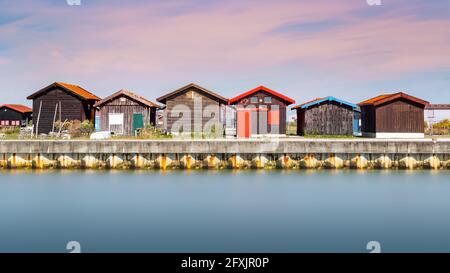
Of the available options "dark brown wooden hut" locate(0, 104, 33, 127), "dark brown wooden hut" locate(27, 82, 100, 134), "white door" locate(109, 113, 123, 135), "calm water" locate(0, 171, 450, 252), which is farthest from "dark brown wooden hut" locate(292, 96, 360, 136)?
"dark brown wooden hut" locate(0, 104, 33, 127)

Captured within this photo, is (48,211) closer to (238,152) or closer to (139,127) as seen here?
(238,152)

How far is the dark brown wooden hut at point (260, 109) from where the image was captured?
44188 mm

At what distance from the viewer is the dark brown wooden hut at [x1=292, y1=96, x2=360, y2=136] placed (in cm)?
4544

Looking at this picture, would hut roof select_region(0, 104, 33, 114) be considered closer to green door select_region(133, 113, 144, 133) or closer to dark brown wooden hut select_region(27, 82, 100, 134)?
dark brown wooden hut select_region(27, 82, 100, 134)

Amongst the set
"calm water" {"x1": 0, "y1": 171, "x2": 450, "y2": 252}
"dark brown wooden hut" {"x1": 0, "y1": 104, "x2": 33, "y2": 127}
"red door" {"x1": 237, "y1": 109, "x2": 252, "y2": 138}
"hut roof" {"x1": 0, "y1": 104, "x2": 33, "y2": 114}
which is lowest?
"calm water" {"x1": 0, "y1": 171, "x2": 450, "y2": 252}

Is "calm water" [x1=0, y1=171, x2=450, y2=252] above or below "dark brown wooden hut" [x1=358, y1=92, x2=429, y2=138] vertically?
below

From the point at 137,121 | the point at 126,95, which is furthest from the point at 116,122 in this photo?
the point at 126,95

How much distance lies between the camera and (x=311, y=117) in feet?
151

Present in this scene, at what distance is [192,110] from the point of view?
44.2 metres

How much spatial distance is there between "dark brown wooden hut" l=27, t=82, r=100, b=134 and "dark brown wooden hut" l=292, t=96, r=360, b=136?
76.1ft

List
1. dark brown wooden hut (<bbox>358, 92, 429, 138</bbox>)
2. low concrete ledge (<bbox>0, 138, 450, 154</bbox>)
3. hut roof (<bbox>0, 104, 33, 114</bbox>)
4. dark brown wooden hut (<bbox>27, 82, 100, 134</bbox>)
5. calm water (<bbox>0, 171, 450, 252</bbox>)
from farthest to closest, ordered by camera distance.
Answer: hut roof (<bbox>0, 104, 33, 114</bbox>), dark brown wooden hut (<bbox>27, 82, 100, 134</bbox>), dark brown wooden hut (<bbox>358, 92, 429, 138</bbox>), low concrete ledge (<bbox>0, 138, 450, 154</bbox>), calm water (<bbox>0, 171, 450, 252</bbox>)

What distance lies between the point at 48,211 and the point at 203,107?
2401 cm
